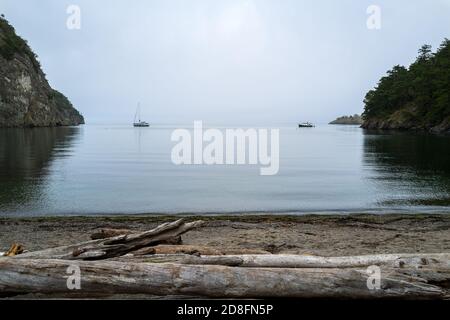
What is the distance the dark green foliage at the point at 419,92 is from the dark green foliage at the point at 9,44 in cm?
11042

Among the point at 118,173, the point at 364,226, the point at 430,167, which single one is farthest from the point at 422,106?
the point at 364,226

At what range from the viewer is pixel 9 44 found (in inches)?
5364

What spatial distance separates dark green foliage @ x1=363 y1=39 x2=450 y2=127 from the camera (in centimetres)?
11019

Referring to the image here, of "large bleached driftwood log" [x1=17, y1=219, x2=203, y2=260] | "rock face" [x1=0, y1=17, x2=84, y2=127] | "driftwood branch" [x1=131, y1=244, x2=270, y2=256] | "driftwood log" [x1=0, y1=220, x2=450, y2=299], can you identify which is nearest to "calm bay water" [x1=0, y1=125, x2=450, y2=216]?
"driftwood branch" [x1=131, y1=244, x2=270, y2=256]

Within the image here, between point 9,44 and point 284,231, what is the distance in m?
140

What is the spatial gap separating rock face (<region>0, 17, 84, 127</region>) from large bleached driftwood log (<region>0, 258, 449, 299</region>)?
426 feet

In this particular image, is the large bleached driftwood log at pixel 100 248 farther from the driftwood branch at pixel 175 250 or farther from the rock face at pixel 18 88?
the rock face at pixel 18 88

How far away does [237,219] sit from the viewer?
19.3 meters

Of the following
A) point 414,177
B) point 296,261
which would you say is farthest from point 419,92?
point 296,261

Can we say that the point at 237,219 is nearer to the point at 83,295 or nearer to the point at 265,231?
the point at 265,231

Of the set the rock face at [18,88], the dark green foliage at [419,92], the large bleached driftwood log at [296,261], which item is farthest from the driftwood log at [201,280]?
the rock face at [18,88]

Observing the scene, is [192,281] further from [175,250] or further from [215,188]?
[215,188]

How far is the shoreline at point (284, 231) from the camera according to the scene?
13.6 metres

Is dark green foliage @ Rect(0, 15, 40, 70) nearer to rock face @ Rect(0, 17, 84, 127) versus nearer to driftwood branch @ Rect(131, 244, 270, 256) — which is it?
rock face @ Rect(0, 17, 84, 127)
